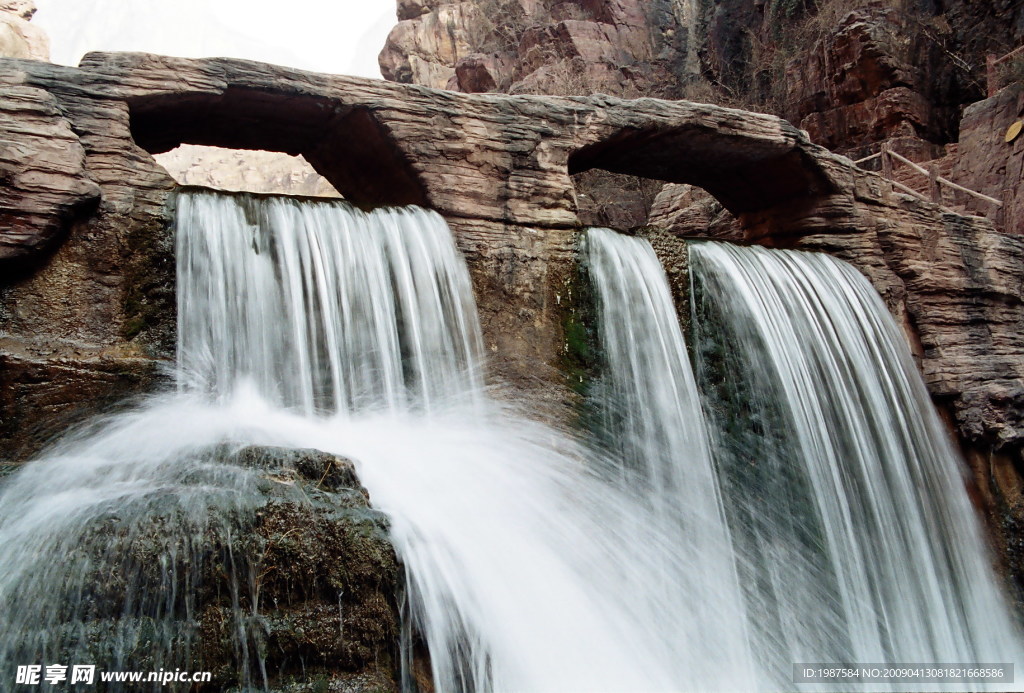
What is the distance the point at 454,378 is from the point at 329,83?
2.28m

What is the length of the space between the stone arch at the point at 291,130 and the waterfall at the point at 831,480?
2.57 m

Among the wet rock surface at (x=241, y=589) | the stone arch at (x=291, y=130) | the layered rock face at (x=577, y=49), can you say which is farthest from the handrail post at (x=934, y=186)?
the wet rock surface at (x=241, y=589)

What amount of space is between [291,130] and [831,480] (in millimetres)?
4851

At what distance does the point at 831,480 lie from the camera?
630 centimetres

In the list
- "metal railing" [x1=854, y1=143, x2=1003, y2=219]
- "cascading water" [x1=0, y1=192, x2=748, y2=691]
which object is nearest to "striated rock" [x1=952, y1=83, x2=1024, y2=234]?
"metal railing" [x1=854, y1=143, x2=1003, y2=219]

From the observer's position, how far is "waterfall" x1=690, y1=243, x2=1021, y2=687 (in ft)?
19.3

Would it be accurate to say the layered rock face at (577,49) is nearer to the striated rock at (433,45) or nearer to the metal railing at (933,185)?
the striated rock at (433,45)

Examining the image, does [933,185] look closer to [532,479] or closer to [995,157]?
[995,157]

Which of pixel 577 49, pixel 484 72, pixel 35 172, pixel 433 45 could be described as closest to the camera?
pixel 35 172

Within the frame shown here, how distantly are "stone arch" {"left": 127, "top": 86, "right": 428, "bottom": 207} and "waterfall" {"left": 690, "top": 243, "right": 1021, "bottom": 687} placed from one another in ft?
8.44

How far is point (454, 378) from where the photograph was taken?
563 cm

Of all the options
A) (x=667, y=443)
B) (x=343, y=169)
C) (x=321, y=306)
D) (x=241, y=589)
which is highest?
(x=343, y=169)

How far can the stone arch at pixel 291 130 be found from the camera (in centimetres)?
582

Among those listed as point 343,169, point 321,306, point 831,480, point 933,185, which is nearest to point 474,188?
point 343,169
